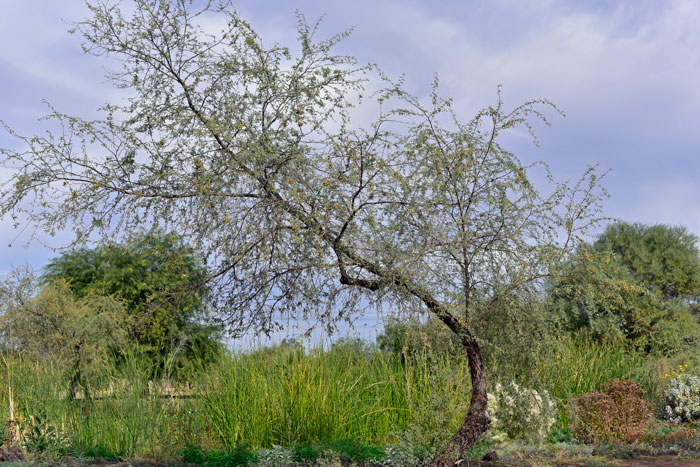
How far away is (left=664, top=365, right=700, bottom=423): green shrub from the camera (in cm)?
944

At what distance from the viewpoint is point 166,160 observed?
5875 millimetres

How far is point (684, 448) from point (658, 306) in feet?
24.9

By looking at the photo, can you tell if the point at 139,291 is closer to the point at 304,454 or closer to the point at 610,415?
the point at 304,454

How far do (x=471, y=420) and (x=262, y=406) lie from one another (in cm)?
244

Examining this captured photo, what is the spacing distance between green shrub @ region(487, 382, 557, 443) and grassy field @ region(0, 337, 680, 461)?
0.16m

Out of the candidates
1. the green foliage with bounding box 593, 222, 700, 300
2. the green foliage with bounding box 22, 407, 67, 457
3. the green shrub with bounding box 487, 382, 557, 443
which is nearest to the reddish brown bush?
the green shrub with bounding box 487, 382, 557, 443

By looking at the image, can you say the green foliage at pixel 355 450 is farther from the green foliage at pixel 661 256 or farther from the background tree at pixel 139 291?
the green foliage at pixel 661 256

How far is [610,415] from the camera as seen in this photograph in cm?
760

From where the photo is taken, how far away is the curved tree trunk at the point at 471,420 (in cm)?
555

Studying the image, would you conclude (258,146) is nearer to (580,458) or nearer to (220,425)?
(220,425)

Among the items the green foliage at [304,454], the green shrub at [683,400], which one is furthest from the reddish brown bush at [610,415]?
the green foliage at [304,454]

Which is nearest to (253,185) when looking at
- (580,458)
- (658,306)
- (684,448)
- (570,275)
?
(570,275)

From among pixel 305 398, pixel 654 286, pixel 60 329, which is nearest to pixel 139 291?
pixel 60 329

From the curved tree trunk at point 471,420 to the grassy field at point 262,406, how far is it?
148mm
